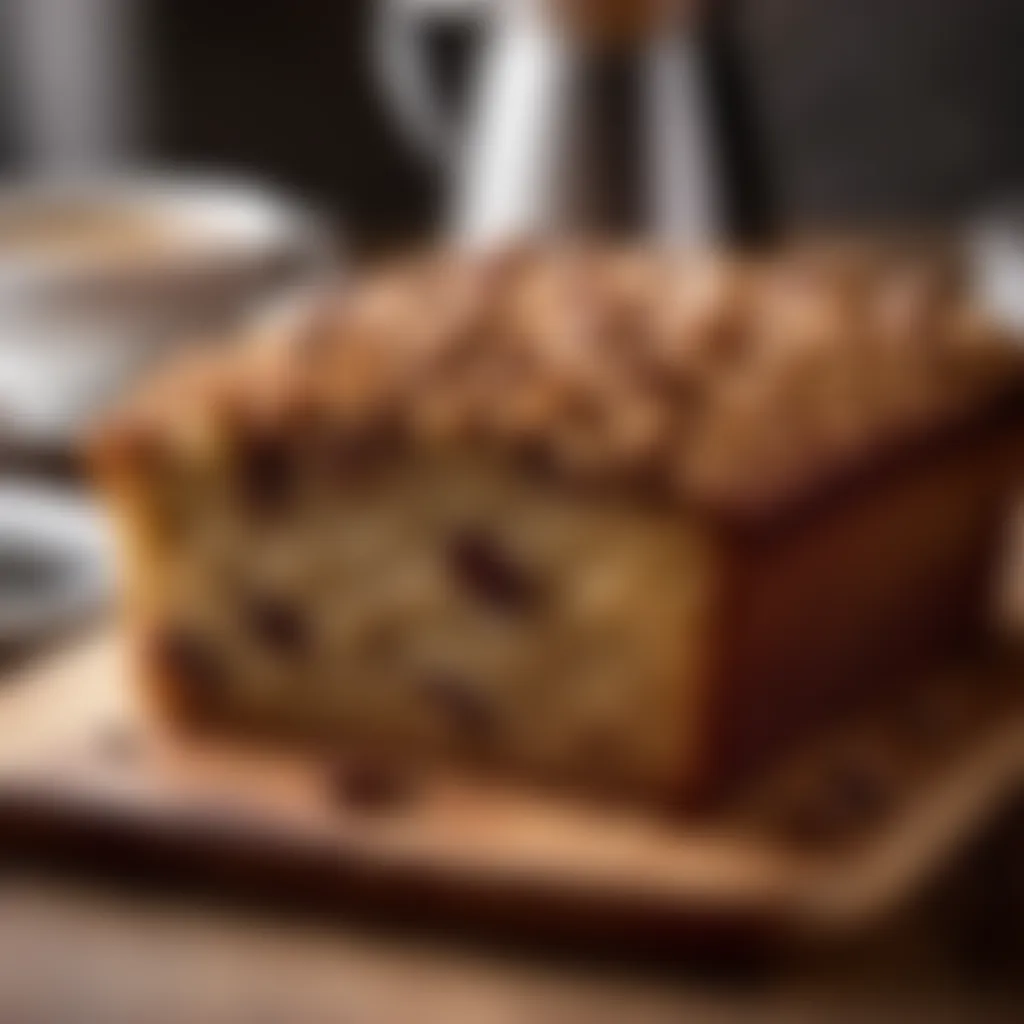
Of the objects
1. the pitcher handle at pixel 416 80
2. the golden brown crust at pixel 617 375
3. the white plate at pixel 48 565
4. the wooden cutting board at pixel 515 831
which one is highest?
the pitcher handle at pixel 416 80

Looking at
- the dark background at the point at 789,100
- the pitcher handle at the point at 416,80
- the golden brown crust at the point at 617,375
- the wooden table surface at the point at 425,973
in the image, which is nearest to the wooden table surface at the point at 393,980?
the wooden table surface at the point at 425,973

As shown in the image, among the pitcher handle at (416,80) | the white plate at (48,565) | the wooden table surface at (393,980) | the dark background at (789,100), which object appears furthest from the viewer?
the dark background at (789,100)

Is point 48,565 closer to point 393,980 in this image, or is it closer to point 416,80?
point 393,980

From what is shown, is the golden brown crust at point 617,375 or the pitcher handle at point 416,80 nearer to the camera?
the golden brown crust at point 617,375

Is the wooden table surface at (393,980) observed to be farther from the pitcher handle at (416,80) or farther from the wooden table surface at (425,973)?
Result: the pitcher handle at (416,80)

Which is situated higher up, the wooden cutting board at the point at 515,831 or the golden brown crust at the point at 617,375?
the golden brown crust at the point at 617,375

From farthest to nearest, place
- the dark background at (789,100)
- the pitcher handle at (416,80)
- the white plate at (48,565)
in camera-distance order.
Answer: the dark background at (789,100)
the pitcher handle at (416,80)
the white plate at (48,565)

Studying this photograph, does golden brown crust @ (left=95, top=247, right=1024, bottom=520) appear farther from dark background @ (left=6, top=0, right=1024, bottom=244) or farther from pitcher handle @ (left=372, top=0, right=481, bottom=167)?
dark background @ (left=6, top=0, right=1024, bottom=244)
